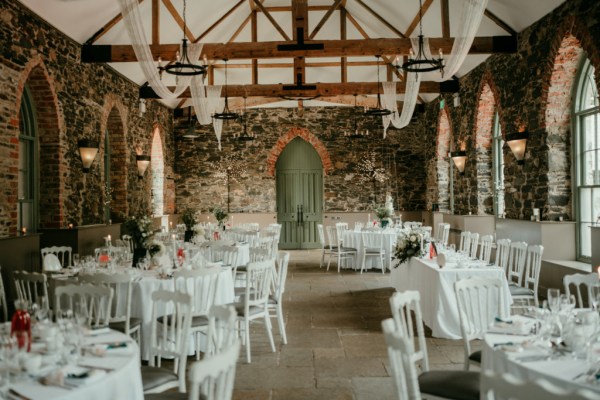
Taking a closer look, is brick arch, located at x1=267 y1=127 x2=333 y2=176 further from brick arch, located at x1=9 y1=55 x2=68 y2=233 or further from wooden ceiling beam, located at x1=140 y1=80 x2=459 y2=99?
brick arch, located at x1=9 y1=55 x2=68 y2=233

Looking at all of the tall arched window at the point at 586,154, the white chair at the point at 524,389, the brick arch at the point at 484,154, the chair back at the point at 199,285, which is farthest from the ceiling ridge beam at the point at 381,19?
the white chair at the point at 524,389

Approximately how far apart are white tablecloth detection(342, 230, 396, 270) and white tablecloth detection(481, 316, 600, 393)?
7375mm

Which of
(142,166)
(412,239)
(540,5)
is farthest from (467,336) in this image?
(142,166)

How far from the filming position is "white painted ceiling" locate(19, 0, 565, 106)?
780cm

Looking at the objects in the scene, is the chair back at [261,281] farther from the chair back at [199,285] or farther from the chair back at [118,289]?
the chair back at [118,289]

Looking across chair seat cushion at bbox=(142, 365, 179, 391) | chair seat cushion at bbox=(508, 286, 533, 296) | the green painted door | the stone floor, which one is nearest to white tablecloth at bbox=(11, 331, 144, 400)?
chair seat cushion at bbox=(142, 365, 179, 391)

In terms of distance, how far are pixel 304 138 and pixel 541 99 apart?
805 cm

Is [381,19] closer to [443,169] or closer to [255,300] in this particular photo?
[443,169]

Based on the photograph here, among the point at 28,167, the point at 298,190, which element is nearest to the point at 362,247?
the point at 298,190

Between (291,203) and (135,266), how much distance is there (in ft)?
31.3

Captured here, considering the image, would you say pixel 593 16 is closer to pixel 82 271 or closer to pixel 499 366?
pixel 499 366

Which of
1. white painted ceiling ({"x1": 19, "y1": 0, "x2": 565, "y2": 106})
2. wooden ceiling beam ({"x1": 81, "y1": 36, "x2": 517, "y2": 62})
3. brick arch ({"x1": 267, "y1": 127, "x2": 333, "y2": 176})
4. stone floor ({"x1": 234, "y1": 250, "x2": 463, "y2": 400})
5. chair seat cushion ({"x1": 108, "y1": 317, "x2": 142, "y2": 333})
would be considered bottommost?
stone floor ({"x1": 234, "y1": 250, "x2": 463, "y2": 400})

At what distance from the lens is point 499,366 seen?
2.81 m

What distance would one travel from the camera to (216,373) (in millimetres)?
2008
